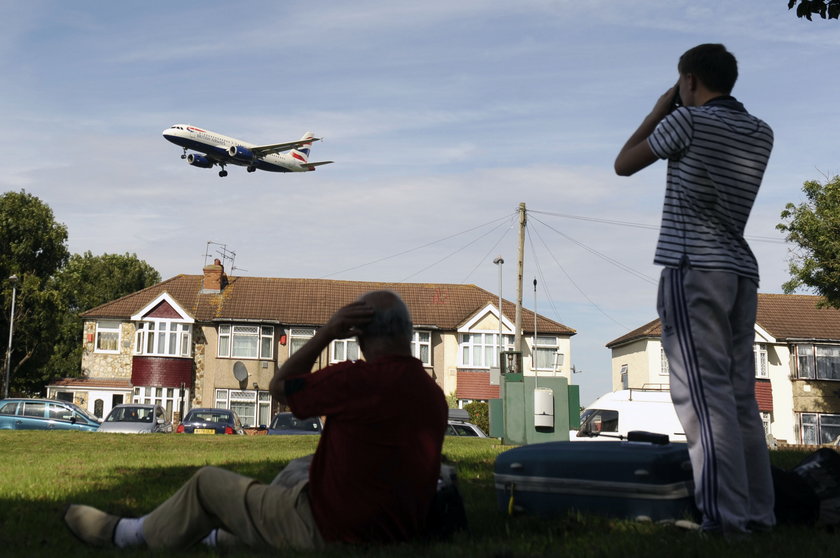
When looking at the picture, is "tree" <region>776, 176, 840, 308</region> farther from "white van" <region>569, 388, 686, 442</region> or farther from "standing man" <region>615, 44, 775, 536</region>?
"standing man" <region>615, 44, 775, 536</region>

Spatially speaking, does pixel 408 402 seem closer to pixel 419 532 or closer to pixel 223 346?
pixel 419 532

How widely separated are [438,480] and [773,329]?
185ft

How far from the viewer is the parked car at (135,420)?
30.7 m

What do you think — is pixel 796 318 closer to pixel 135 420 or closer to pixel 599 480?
pixel 135 420

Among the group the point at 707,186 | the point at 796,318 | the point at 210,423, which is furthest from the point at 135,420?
the point at 796,318

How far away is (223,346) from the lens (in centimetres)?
5638

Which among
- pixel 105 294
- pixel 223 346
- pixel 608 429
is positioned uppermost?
pixel 105 294

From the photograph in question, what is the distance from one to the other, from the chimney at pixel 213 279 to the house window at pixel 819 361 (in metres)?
35.4

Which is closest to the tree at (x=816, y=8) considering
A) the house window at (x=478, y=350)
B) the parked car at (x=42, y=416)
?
the parked car at (x=42, y=416)

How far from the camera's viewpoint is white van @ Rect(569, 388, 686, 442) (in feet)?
98.4

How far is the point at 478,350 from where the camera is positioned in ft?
189

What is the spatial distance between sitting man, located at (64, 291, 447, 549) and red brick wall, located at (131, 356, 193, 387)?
5363 centimetres

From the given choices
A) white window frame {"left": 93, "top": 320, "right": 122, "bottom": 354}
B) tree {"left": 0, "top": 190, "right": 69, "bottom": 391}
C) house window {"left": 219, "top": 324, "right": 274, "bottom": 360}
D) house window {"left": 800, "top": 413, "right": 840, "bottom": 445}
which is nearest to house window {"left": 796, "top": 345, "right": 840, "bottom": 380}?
house window {"left": 800, "top": 413, "right": 840, "bottom": 445}

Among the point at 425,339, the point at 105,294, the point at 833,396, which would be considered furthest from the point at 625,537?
the point at 105,294
